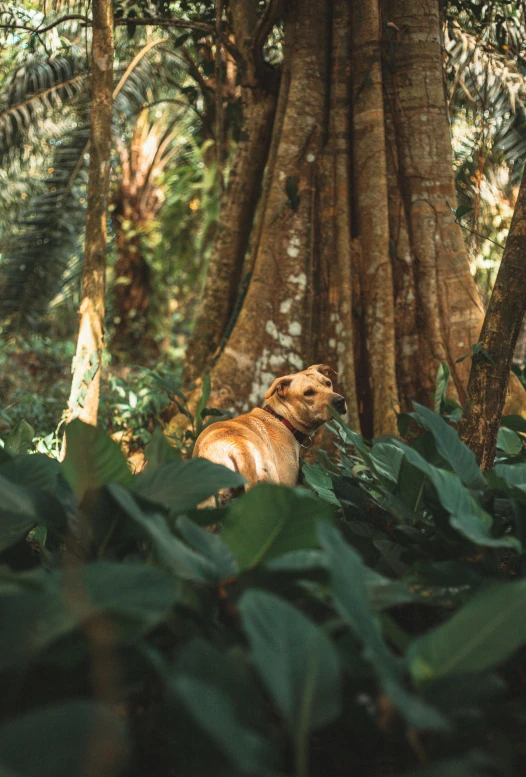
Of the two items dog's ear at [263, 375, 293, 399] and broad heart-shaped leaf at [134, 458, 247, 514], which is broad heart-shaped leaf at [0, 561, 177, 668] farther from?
dog's ear at [263, 375, 293, 399]

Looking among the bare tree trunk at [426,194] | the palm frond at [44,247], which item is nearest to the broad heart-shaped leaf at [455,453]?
the bare tree trunk at [426,194]

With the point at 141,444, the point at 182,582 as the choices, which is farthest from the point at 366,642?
the point at 141,444

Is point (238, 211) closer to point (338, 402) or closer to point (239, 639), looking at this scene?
point (338, 402)

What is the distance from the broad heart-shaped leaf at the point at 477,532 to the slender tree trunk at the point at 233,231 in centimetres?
481

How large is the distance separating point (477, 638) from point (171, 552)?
0.41 meters

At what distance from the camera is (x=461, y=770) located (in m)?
0.74

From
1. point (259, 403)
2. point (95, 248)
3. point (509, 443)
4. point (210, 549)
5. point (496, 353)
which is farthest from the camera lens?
point (259, 403)

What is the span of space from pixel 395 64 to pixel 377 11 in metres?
0.41

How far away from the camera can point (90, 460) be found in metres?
1.25

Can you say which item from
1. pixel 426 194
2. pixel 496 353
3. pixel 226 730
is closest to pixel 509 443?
pixel 496 353

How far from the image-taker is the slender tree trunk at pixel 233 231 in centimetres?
597

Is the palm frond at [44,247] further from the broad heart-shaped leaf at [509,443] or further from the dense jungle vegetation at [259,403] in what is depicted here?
the broad heart-shaped leaf at [509,443]

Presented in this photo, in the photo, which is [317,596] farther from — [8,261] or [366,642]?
[8,261]

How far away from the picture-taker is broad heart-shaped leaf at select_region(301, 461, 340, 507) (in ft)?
6.02
